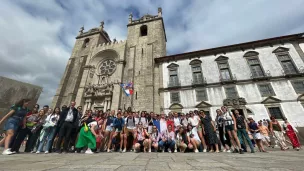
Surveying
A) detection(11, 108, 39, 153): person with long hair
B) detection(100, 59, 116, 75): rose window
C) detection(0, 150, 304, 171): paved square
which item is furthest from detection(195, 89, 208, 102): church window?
detection(11, 108, 39, 153): person with long hair

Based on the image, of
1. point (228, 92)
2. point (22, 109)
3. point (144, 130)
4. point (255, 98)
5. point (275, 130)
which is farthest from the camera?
point (228, 92)

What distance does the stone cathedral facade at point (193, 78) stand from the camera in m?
11.8

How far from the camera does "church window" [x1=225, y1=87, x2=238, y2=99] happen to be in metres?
12.7

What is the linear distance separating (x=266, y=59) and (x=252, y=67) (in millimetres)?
1652

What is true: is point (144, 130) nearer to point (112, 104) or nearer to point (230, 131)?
point (230, 131)

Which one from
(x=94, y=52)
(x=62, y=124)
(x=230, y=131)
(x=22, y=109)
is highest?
(x=94, y=52)

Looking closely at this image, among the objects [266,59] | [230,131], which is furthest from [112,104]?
[266,59]

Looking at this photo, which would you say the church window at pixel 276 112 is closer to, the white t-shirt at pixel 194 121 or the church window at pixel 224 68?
the church window at pixel 224 68

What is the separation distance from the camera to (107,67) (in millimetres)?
19609

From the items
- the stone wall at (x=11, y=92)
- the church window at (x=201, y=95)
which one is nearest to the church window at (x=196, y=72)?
the church window at (x=201, y=95)

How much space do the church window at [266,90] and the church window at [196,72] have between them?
18.1 ft

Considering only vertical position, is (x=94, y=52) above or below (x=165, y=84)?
above

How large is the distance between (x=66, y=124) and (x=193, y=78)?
43.4 feet

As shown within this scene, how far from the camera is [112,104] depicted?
15.1m
